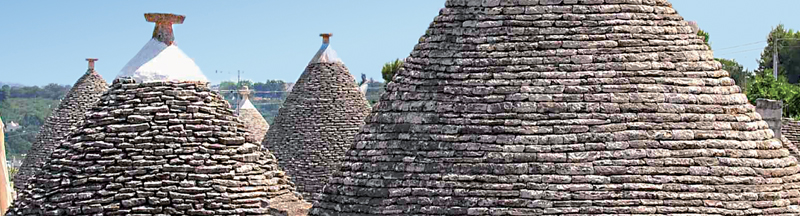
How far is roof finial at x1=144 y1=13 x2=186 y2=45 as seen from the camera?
16562 mm

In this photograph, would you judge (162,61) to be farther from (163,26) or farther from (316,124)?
(316,124)

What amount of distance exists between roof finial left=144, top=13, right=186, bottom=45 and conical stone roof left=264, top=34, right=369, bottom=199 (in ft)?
31.3

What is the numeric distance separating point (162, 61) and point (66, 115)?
14.6 metres

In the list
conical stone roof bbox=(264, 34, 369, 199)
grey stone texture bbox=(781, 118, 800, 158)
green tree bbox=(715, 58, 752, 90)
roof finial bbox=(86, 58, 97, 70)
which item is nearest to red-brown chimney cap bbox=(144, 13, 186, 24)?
conical stone roof bbox=(264, 34, 369, 199)

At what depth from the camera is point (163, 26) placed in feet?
54.5

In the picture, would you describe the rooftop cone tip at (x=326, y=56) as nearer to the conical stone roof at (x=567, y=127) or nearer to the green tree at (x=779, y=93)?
the conical stone roof at (x=567, y=127)

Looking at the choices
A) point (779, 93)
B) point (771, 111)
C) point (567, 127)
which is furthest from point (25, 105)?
point (567, 127)

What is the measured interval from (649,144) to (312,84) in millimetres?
17427

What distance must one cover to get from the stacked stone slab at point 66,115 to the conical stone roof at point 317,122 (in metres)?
4.62

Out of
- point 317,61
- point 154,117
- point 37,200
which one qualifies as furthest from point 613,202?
point 317,61

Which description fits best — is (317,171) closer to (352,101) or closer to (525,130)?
(352,101)

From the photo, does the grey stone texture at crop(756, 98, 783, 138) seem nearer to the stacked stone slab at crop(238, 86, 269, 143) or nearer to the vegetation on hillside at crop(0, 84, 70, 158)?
the stacked stone slab at crop(238, 86, 269, 143)

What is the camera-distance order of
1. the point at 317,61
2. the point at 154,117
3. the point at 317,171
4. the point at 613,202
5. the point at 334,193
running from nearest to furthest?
the point at 613,202 < the point at 334,193 < the point at 154,117 < the point at 317,171 < the point at 317,61

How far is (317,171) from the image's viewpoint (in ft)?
86.6
